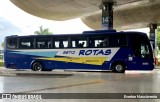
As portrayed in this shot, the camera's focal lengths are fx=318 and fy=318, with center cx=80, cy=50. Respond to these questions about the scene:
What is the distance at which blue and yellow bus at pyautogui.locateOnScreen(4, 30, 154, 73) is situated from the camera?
2005 centimetres

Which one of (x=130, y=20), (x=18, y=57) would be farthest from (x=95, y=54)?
(x=130, y=20)

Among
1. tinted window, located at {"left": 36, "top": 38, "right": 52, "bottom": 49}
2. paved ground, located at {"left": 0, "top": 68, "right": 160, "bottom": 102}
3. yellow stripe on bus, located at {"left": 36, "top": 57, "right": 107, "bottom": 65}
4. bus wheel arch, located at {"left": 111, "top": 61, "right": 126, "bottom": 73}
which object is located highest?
tinted window, located at {"left": 36, "top": 38, "right": 52, "bottom": 49}

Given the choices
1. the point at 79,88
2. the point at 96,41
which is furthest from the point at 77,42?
the point at 79,88

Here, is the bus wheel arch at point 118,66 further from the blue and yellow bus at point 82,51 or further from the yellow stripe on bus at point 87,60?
the yellow stripe on bus at point 87,60

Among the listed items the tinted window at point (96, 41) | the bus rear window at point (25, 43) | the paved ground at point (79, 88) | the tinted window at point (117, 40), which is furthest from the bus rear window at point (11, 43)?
the paved ground at point (79, 88)

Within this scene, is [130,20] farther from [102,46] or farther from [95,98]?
[95,98]

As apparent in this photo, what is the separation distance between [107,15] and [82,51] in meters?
10.3

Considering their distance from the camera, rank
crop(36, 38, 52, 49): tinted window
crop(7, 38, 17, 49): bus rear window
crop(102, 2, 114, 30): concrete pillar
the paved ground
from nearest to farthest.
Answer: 1. the paved ground
2. crop(36, 38, 52, 49): tinted window
3. crop(7, 38, 17, 49): bus rear window
4. crop(102, 2, 114, 30): concrete pillar

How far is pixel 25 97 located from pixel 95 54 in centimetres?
1307

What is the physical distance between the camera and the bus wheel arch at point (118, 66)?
20312mm

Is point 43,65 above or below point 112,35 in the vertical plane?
below

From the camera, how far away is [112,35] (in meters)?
A: 20.6

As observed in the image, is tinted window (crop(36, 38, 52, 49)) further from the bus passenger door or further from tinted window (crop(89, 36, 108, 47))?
the bus passenger door

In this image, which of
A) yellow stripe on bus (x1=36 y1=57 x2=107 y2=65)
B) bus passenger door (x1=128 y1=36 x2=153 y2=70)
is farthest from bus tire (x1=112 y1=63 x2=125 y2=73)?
yellow stripe on bus (x1=36 y1=57 x2=107 y2=65)
